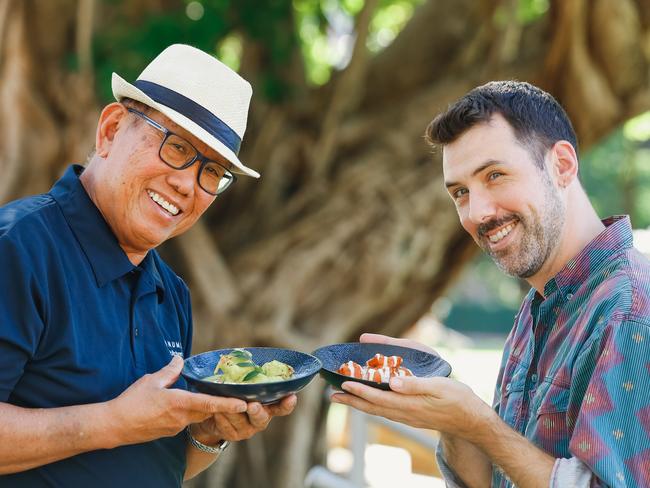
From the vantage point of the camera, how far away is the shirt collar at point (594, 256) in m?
1.96

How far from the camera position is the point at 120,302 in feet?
6.91

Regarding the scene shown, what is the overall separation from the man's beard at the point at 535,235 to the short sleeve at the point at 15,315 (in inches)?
51.8

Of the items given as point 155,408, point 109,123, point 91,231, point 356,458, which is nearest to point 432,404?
point 155,408

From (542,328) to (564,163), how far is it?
0.51 m

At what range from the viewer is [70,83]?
501 cm

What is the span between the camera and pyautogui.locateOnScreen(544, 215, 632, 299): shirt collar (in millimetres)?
1958

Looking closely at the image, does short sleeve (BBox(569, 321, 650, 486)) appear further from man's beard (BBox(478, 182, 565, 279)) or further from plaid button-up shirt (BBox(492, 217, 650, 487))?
man's beard (BBox(478, 182, 565, 279))

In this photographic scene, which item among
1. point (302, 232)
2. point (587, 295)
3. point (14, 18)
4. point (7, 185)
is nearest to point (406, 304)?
point (302, 232)

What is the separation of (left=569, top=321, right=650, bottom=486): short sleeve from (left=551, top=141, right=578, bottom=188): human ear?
560 millimetres

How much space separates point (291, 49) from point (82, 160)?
216 cm

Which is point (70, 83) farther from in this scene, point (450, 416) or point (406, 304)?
point (450, 416)

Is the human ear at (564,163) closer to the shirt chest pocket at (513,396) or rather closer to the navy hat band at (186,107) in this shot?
the shirt chest pocket at (513,396)

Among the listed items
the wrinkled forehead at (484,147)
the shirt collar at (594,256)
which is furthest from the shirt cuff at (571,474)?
the wrinkled forehead at (484,147)

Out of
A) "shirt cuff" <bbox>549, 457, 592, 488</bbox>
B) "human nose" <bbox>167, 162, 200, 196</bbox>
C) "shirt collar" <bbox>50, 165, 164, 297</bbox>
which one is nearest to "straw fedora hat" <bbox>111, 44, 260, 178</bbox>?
"human nose" <bbox>167, 162, 200, 196</bbox>
